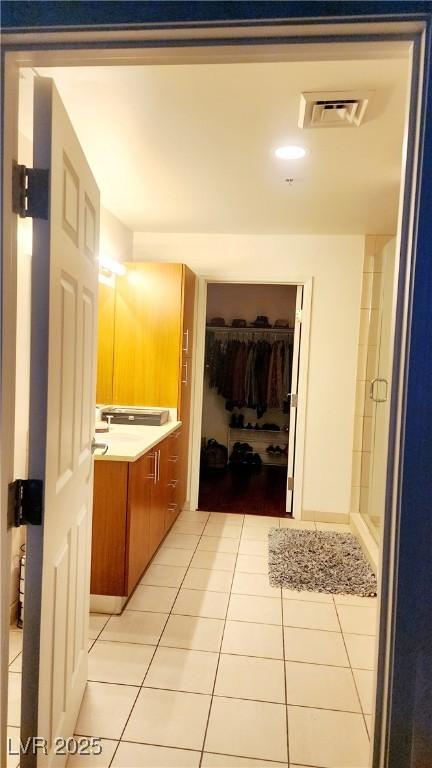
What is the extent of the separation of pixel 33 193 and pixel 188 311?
Result: 8.80ft

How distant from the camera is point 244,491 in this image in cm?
463

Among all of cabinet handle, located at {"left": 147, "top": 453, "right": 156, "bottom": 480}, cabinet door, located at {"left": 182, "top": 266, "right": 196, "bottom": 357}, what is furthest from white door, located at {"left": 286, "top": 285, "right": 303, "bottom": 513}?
cabinet handle, located at {"left": 147, "top": 453, "right": 156, "bottom": 480}

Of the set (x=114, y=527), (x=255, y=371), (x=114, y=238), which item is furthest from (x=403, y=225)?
(x=255, y=371)

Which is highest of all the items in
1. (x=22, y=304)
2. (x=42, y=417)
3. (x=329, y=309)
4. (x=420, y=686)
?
(x=329, y=309)

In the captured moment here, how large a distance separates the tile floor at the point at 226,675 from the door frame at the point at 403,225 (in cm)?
88

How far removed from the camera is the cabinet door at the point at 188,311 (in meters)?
3.53

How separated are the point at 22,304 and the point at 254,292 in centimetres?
375

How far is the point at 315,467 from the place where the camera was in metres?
3.86

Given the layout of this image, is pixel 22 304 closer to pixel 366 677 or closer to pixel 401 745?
pixel 401 745

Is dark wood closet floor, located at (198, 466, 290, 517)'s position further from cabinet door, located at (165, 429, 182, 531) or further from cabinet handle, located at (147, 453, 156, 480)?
cabinet handle, located at (147, 453, 156, 480)

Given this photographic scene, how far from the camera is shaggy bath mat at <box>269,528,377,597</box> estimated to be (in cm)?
274

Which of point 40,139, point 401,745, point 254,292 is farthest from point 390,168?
point 254,292

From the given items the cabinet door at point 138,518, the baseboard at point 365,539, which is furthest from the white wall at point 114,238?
the baseboard at point 365,539

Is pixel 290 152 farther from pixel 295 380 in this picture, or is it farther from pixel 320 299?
pixel 295 380
